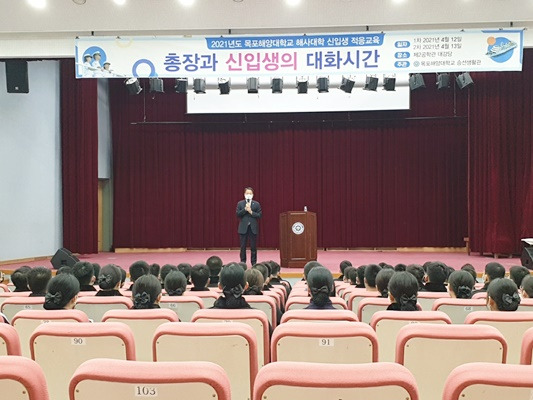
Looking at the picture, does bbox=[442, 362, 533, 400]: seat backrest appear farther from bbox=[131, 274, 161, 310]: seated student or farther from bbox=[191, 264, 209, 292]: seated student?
bbox=[191, 264, 209, 292]: seated student

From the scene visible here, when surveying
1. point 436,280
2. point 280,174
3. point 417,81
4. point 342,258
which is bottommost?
point 342,258

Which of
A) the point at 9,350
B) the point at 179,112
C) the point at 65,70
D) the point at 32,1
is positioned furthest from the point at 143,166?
the point at 9,350

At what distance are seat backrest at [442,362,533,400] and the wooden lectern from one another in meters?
7.46

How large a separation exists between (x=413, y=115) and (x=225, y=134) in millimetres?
4122

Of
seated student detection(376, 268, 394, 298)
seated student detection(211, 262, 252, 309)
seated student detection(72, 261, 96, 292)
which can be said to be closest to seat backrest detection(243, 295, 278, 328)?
seated student detection(211, 262, 252, 309)

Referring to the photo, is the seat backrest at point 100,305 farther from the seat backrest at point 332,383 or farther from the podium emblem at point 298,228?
the podium emblem at point 298,228

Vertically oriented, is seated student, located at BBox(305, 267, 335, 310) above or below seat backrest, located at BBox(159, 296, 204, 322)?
above

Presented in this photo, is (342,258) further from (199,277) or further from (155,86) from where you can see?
(199,277)

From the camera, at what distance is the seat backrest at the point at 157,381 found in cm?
104

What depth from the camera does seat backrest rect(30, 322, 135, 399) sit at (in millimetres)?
1666

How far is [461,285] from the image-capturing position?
3.17 m

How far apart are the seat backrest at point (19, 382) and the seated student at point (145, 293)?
1477 millimetres

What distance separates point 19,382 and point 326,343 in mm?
913

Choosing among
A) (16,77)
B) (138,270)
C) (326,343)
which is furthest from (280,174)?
(326,343)
